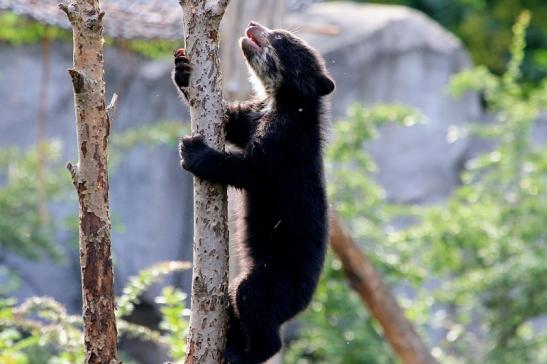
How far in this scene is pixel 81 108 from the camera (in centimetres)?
329

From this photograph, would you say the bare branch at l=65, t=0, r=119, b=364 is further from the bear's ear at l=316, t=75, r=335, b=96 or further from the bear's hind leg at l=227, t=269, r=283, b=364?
the bear's ear at l=316, t=75, r=335, b=96

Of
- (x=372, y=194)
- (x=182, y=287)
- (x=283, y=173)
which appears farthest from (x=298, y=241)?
(x=182, y=287)

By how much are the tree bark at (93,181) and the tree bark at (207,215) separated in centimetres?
31

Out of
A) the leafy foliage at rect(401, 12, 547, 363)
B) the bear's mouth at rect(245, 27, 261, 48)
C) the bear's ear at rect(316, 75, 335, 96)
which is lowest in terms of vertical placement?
the leafy foliage at rect(401, 12, 547, 363)

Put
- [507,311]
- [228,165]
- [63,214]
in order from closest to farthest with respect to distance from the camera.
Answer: [228,165]
[507,311]
[63,214]

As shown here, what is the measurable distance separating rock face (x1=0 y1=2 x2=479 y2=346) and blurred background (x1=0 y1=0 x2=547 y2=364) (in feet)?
0.06

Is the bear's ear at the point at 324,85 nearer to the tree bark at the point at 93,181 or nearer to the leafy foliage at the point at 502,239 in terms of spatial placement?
the tree bark at the point at 93,181

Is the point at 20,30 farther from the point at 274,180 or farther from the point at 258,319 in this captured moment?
the point at 258,319

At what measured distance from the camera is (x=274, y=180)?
4109 millimetres

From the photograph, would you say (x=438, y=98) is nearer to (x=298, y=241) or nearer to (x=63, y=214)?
(x=63, y=214)

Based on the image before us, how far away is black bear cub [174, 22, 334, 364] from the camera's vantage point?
3852 millimetres

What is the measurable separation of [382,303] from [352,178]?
1399mm

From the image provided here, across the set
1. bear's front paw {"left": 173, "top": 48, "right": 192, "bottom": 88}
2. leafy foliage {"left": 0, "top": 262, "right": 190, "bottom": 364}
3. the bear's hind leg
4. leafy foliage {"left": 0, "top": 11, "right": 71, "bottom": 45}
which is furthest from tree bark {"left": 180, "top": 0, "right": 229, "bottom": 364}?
leafy foliage {"left": 0, "top": 11, "right": 71, "bottom": 45}

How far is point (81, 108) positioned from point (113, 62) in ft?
25.7
